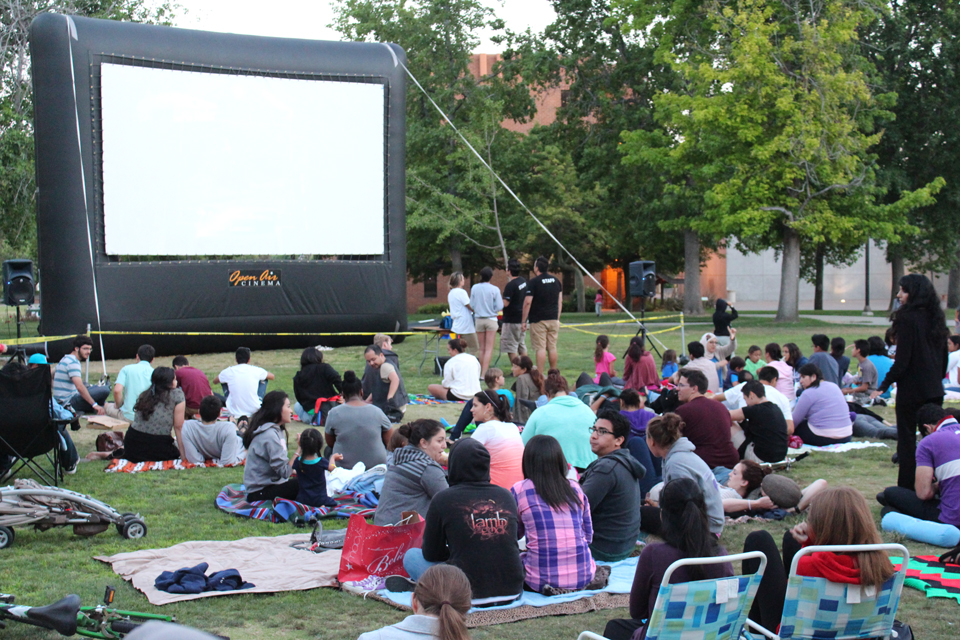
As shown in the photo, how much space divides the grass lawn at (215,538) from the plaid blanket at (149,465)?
12cm

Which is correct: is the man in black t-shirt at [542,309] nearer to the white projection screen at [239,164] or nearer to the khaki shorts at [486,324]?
the khaki shorts at [486,324]

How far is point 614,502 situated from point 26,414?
14.5ft

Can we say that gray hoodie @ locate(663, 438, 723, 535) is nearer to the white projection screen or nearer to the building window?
the white projection screen

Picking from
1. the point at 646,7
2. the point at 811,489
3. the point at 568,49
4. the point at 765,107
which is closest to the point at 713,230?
the point at 765,107

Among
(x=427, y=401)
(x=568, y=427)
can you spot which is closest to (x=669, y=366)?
(x=427, y=401)

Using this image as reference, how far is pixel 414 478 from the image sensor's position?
16.5ft

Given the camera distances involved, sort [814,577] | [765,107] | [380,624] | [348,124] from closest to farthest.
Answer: [814,577] → [380,624] → [348,124] → [765,107]

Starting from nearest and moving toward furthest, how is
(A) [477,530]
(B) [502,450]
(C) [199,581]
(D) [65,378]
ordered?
1. (A) [477,530]
2. (C) [199,581]
3. (B) [502,450]
4. (D) [65,378]

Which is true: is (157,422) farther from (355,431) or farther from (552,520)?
(552,520)

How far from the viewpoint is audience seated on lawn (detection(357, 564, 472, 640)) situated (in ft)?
8.86

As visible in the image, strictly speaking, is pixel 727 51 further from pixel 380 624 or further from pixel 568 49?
pixel 380 624

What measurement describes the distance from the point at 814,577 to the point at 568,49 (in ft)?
94.7

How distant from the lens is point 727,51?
24188 mm

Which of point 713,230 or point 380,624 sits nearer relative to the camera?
point 380,624
